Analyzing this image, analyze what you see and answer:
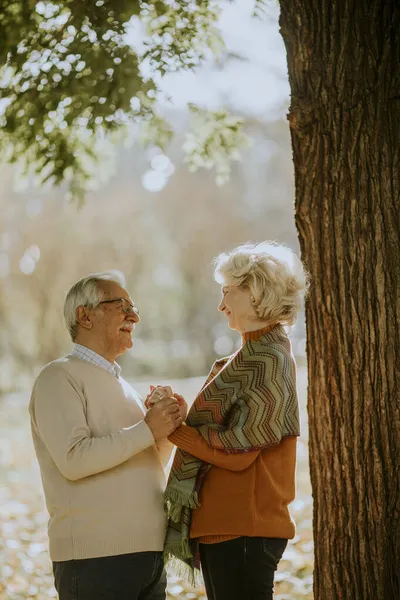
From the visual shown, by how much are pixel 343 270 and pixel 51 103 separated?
248cm

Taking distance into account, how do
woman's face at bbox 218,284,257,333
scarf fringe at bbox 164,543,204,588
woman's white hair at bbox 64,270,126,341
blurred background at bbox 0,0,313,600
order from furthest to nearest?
blurred background at bbox 0,0,313,600, woman's white hair at bbox 64,270,126,341, woman's face at bbox 218,284,257,333, scarf fringe at bbox 164,543,204,588


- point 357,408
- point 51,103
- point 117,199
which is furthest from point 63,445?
point 117,199

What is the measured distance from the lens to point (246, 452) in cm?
273

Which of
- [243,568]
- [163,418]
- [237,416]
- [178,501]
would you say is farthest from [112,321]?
[243,568]

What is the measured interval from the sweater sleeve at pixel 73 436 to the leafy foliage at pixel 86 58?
7.52ft

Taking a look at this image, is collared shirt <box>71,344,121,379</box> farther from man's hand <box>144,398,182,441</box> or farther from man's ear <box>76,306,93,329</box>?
man's hand <box>144,398,182,441</box>

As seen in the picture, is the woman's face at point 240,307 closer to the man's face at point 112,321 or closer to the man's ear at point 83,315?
the man's face at point 112,321

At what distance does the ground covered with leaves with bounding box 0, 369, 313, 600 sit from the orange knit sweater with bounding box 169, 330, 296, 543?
228 centimetres

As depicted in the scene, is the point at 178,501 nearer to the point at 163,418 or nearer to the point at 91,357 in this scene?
the point at 163,418

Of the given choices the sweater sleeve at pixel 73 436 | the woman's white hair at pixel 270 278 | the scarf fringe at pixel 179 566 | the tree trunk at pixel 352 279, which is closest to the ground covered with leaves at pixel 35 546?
the tree trunk at pixel 352 279

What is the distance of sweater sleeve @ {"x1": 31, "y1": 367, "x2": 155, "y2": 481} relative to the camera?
2.77 meters

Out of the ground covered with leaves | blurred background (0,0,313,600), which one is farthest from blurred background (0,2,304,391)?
Result: the ground covered with leaves

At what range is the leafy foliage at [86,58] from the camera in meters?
4.36

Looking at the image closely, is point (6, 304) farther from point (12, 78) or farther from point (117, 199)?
point (12, 78)
